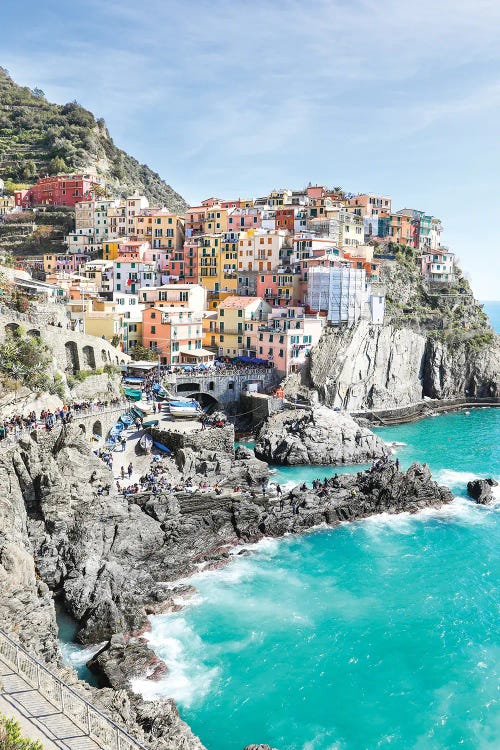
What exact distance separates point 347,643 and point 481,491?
20.1 m

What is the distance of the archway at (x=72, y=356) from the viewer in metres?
46.0

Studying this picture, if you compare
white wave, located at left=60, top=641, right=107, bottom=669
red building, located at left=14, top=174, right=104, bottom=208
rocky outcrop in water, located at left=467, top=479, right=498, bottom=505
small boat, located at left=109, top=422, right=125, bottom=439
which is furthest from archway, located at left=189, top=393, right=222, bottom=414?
red building, located at left=14, top=174, right=104, bottom=208

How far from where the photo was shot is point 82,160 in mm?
104938

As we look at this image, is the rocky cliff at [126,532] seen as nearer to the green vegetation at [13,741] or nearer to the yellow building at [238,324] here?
the green vegetation at [13,741]

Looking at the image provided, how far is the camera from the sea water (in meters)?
22.0

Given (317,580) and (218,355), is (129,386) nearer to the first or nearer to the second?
(218,355)

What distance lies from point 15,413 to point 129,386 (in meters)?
15.6

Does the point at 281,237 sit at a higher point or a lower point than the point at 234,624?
higher

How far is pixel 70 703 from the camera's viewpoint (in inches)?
566

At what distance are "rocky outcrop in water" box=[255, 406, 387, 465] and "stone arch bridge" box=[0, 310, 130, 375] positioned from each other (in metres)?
13.9

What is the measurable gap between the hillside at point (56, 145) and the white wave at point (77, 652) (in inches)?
3436

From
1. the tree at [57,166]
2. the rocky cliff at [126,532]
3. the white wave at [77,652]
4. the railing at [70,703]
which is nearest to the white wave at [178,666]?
the rocky cliff at [126,532]

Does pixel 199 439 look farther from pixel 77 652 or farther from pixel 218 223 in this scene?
pixel 218 223

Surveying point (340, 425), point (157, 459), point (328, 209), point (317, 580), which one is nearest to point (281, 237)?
point (328, 209)
